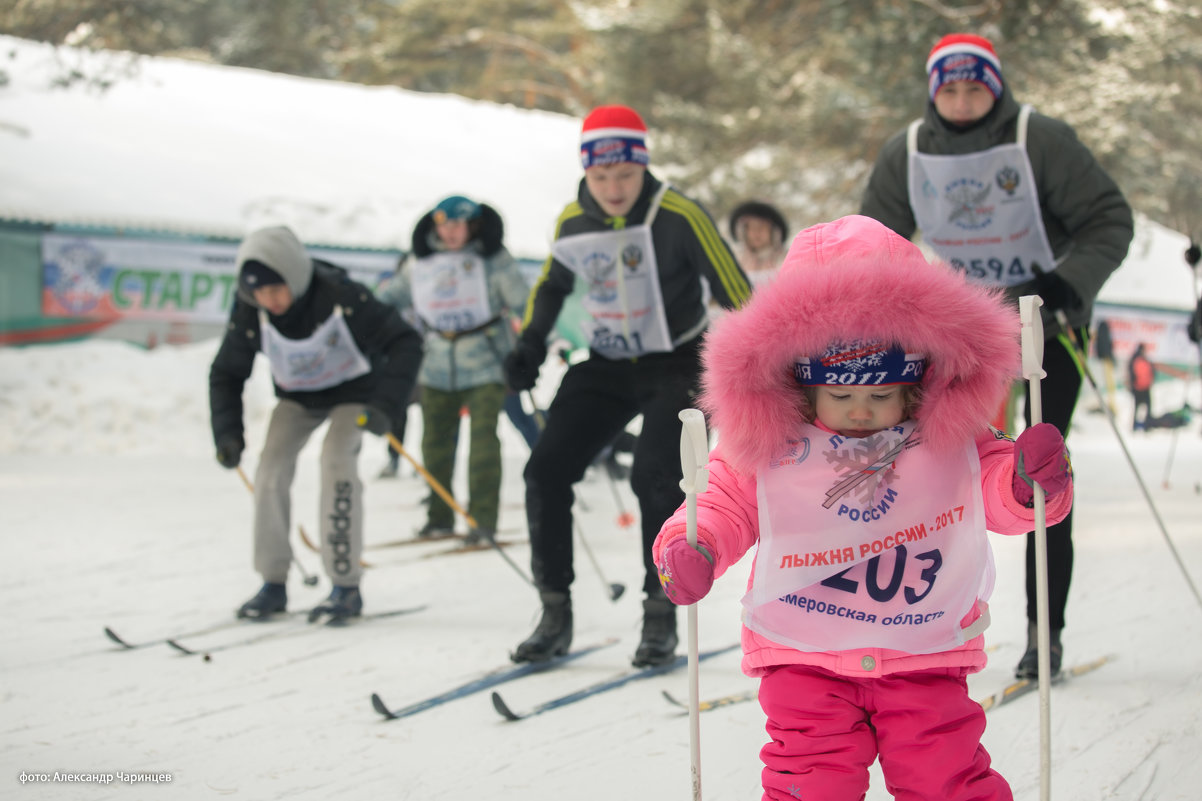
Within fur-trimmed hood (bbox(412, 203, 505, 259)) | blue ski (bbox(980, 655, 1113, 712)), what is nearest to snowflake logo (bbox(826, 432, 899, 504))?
blue ski (bbox(980, 655, 1113, 712))

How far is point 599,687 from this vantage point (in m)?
3.51

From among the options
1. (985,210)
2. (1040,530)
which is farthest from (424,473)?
(1040,530)

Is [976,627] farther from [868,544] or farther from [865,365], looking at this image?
[865,365]

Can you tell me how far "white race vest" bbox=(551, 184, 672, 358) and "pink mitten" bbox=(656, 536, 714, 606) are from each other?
192cm

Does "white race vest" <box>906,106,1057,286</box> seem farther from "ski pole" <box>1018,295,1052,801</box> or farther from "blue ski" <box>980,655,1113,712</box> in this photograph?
"ski pole" <box>1018,295,1052,801</box>

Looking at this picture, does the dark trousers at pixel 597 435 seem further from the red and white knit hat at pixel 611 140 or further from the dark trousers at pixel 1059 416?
the dark trousers at pixel 1059 416

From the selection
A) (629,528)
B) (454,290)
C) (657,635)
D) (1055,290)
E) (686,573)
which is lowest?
(629,528)

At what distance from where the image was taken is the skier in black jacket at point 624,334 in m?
3.79

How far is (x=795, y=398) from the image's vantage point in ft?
7.09

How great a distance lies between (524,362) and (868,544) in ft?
7.40

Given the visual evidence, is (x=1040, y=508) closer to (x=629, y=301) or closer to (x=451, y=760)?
(x=451, y=760)

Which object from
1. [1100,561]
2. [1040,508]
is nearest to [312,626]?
[1040,508]

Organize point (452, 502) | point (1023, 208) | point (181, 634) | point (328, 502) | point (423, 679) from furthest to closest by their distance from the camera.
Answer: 1. point (452, 502)
2. point (328, 502)
3. point (181, 634)
4. point (423, 679)
5. point (1023, 208)

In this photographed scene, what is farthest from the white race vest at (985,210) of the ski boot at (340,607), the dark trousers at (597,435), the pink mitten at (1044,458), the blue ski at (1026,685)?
the ski boot at (340,607)
